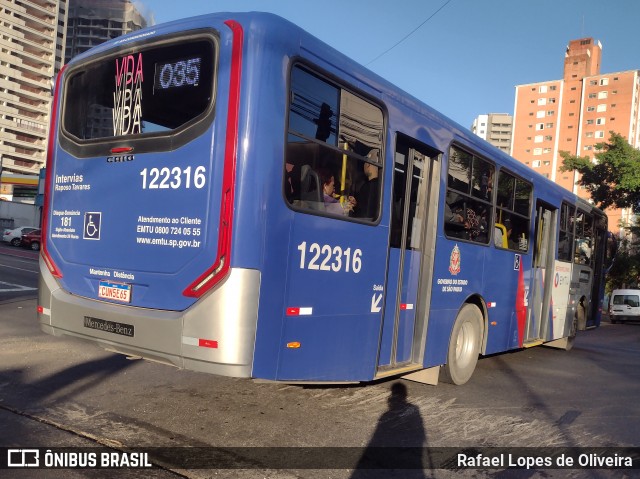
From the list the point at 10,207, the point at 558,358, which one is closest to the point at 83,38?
the point at 10,207

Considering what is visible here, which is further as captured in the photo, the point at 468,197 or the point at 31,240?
the point at 31,240

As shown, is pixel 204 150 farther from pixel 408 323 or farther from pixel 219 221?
pixel 408 323

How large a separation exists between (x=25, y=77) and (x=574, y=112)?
326 ft

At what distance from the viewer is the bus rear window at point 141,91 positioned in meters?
4.53

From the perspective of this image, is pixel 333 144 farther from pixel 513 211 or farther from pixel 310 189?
pixel 513 211

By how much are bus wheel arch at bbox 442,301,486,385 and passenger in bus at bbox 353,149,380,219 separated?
2.44m

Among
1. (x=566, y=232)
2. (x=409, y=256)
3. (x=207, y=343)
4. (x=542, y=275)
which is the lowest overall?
(x=207, y=343)

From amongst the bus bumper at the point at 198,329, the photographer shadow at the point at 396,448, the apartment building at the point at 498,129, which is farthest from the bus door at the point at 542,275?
the apartment building at the point at 498,129

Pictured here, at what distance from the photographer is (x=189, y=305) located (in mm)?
4324

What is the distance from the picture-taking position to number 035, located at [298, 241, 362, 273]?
14.8ft

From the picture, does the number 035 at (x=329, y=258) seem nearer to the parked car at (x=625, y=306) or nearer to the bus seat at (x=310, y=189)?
the bus seat at (x=310, y=189)

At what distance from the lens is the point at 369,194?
5254 mm

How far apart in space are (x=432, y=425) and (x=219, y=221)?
2.99 meters

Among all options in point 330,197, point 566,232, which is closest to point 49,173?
point 330,197
